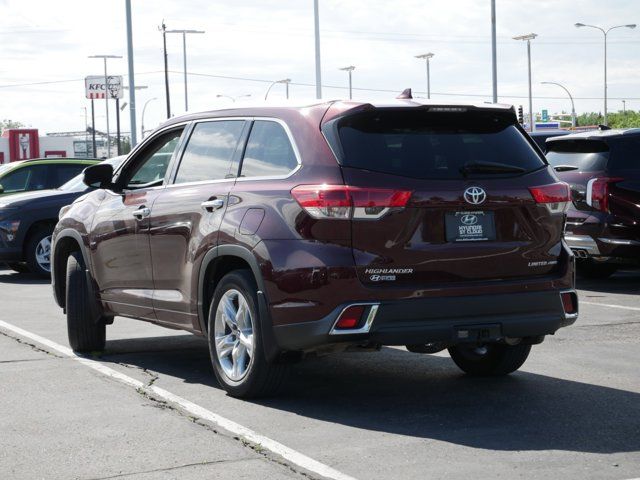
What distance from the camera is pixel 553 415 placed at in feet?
21.2

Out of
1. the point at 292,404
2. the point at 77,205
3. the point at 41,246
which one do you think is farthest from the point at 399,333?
the point at 41,246

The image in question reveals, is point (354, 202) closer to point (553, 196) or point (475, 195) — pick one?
point (475, 195)

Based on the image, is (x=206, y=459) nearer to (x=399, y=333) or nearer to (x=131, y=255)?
(x=399, y=333)

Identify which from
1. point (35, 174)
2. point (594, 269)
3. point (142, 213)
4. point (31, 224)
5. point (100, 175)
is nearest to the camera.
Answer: point (142, 213)

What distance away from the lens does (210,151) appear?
7586 millimetres

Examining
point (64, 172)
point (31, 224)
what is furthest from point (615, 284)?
point (64, 172)

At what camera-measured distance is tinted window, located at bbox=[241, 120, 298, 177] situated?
6.79 m

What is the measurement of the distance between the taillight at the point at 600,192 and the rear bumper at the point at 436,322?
22.1 ft

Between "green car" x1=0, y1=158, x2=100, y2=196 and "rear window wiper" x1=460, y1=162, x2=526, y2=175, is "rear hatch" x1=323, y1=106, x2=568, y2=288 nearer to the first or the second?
"rear window wiper" x1=460, y1=162, x2=526, y2=175

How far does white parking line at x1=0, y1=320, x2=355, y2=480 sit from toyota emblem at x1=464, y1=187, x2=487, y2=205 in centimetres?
173

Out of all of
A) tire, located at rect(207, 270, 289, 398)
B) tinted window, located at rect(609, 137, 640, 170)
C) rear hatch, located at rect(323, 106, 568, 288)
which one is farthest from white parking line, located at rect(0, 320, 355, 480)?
tinted window, located at rect(609, 137, 640, 170)

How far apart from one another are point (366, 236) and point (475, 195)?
2.24 ft

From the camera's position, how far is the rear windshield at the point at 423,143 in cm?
647

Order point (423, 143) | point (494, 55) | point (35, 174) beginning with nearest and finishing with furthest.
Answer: point (423, 143) → point (35, 174) → point (494, 55)
